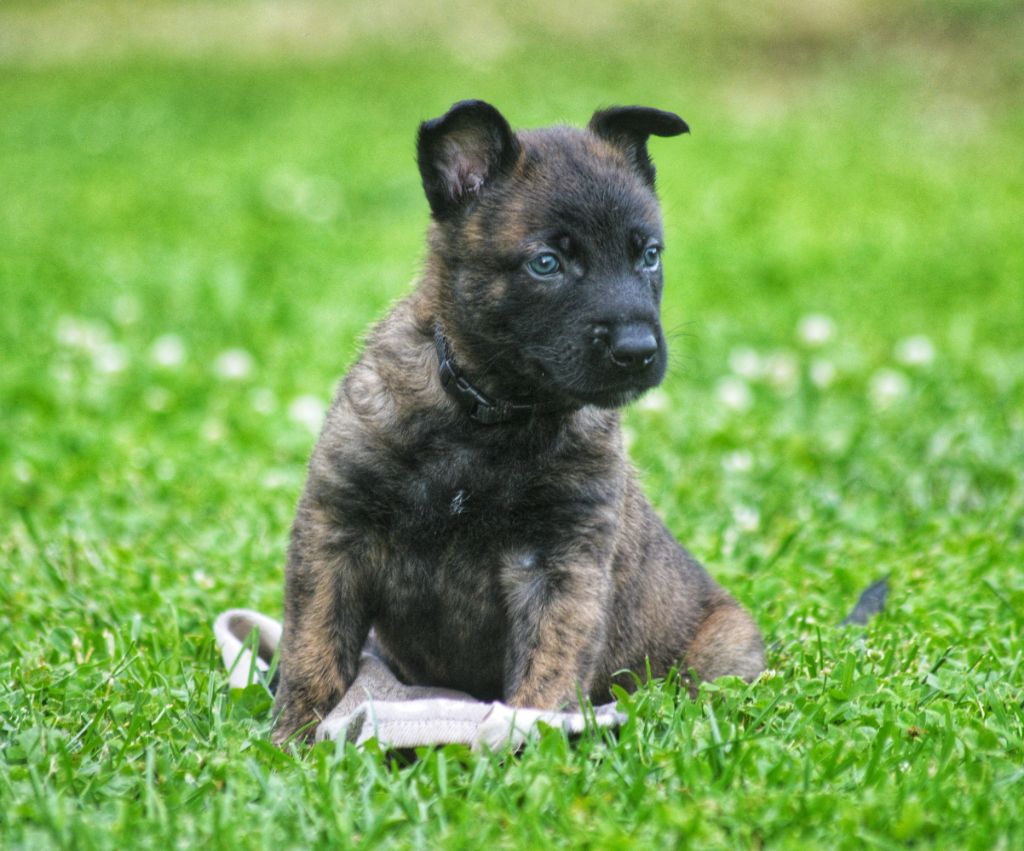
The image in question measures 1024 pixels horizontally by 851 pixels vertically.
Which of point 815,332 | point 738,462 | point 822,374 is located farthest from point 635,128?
point 815,332

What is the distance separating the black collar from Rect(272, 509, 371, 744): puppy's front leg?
0.48 meters

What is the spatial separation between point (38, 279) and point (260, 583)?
4.98 meters

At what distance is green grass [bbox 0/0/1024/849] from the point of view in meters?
2.93

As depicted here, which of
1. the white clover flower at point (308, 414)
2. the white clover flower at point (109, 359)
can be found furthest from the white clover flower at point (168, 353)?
the white clover flower at point (308, 414)

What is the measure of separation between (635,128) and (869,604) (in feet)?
5.51

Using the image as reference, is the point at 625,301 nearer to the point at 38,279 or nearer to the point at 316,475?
the point at 316,475

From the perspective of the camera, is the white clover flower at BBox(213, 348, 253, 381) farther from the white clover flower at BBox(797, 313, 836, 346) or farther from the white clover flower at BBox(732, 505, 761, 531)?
the white clover flower at BBox(797, 313, 836, 346)

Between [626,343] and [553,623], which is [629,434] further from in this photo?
[626,343]

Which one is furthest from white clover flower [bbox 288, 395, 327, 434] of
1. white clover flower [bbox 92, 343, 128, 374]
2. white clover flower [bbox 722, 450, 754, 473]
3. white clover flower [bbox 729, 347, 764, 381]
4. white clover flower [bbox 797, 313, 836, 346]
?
white clover flower [bbox 797, 313, 836, 346]

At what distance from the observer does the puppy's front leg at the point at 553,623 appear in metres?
3.39

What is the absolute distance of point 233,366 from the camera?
270 inches

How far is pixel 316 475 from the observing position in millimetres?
3488

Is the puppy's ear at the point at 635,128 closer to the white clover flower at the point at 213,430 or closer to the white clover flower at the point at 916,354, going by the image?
the white clover flower at the point at 213,430

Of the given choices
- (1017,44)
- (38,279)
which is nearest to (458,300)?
(38,279)
